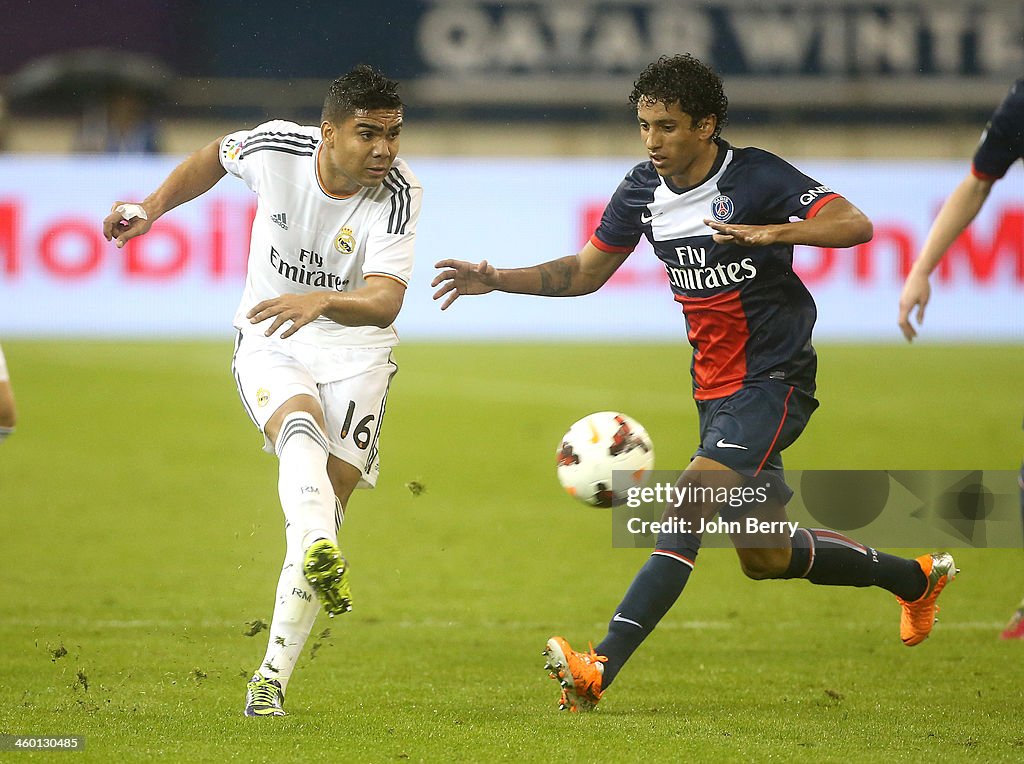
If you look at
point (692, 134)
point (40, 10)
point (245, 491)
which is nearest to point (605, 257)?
point (692, 134)

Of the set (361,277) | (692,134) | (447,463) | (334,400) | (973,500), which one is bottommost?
(447,463)

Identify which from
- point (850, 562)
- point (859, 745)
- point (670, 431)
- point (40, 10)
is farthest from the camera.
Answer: point (40, 10)

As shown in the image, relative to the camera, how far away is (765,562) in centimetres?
522

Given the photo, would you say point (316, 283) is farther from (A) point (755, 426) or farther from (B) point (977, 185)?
(B) point (977, 185)

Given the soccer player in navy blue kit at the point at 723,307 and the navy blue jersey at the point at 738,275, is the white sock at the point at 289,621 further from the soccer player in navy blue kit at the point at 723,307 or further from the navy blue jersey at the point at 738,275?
the navy blue jersey at the point at 738,275

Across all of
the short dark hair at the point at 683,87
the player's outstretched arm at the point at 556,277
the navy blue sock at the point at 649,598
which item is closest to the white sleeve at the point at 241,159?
the player's outstretched arm at the point at 556,277

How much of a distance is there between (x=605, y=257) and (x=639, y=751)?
2055mm

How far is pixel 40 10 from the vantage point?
22.7 m

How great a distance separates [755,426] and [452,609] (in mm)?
2404

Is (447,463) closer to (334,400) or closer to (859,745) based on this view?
(334,400)

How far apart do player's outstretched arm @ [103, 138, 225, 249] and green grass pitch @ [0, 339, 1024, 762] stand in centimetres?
150

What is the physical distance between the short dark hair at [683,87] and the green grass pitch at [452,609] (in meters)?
2.03
